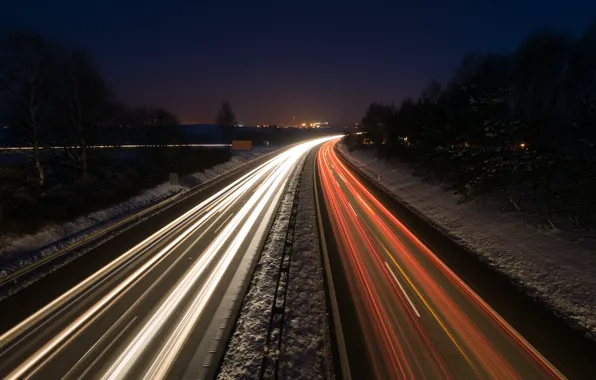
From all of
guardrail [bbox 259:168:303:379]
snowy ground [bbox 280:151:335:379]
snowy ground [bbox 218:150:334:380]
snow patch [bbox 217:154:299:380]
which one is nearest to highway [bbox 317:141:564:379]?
snowy ground [bbox 280:151:335:379]

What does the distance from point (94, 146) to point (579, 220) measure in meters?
34.9

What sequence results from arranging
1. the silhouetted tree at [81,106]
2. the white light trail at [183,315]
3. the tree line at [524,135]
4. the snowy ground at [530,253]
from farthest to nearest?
the silhouetted tree at [81,106], the tree line at [524,135], the snowy ground at [530,253], the white light trail at [183,315]

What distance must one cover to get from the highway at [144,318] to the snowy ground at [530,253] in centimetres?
1042

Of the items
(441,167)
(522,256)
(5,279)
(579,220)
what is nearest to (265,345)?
(5,279)

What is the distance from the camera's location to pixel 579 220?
45.3ft

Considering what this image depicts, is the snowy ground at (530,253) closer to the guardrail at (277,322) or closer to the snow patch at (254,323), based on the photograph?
the guardrail at (277,322)

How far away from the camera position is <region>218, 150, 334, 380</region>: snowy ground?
6742 millimetres

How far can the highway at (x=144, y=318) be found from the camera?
6.72 metres

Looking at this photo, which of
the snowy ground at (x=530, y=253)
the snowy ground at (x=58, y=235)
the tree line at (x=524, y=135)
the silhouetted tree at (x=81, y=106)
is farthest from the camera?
the silhouetted tree at (x=81, y=106)

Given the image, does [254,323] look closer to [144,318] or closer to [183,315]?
[183,315]

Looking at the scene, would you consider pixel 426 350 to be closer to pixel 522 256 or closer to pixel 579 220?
pixel 522 256

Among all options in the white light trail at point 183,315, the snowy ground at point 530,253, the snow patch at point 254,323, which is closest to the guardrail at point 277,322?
the snow patch at point 254,323

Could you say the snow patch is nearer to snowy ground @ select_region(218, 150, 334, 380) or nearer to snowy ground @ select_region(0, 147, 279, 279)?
snowy ground @ select_region(218, 150, 334, 380)

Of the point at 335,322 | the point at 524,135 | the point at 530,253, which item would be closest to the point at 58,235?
the point at 335,322
